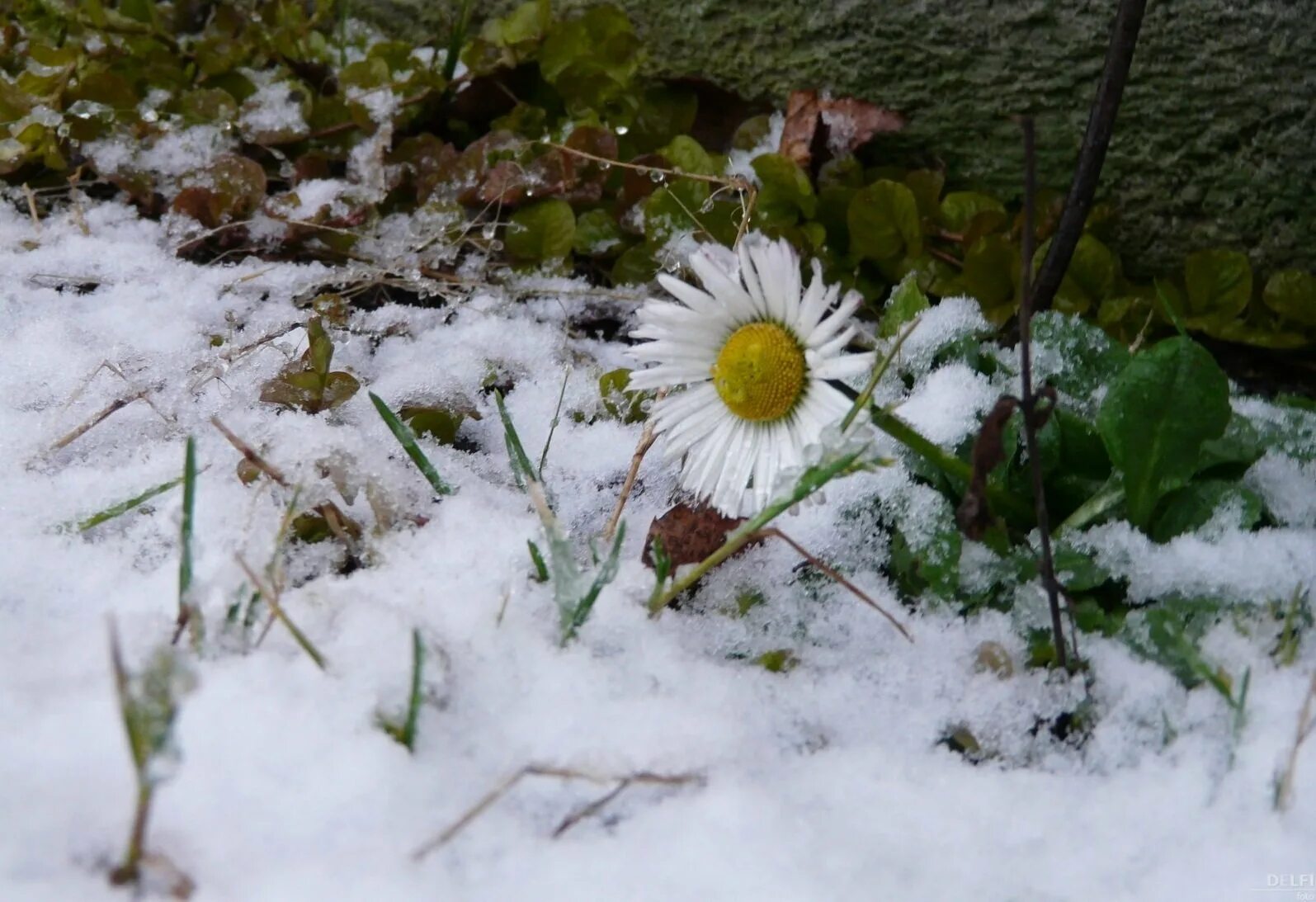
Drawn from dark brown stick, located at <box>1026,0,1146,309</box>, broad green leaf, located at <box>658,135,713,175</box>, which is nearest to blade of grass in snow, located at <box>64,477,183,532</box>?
broad green leaf, located at <box>658,135,713,175</box>

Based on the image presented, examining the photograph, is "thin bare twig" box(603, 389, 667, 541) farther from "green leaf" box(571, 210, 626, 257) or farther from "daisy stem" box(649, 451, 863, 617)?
"green leaf" box(571, 210, 626, 257)

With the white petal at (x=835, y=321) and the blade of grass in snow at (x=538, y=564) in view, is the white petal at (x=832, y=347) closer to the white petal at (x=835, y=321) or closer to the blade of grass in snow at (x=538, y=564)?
the white petal at (x=835, y=321)

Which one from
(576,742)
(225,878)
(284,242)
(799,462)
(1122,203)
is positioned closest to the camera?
(225,878)

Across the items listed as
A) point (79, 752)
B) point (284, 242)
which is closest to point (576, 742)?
point (79, 752)

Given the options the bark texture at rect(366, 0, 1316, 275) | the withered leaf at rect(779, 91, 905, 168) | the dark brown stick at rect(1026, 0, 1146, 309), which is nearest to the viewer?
the dark brown stick at rect(1026, 0, 1146, 309)

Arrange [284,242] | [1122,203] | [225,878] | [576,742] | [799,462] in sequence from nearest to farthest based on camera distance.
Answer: [225,878] → [576,742] → [799,462] → [1122,203] → [284,242]

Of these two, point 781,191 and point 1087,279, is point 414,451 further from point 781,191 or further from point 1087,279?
point 1087,279

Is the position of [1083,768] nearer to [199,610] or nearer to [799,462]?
[799,462]
